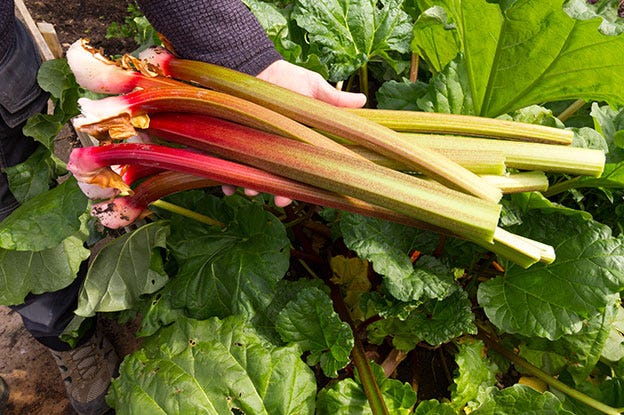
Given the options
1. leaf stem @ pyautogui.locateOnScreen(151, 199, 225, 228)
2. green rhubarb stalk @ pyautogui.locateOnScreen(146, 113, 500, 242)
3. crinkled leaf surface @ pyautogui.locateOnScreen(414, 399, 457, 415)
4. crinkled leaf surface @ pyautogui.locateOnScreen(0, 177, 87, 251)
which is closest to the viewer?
green rhubarb stalk @ pyautogui.locateOnScreen(146, 113, 500, 242)

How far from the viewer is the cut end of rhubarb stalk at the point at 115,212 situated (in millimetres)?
1621

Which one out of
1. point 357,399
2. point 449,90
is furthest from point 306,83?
point 357,399

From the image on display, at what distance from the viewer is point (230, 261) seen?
1865 mm

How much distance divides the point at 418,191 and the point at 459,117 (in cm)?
33

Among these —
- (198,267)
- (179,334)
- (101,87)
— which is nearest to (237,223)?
(198,267)

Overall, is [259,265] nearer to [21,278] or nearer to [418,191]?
[418,191]

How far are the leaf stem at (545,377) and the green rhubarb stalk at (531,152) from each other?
761 millimetres

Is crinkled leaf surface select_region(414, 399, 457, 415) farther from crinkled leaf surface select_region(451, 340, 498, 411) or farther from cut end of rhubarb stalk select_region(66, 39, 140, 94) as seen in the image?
cut end of rhubarb stalk select_region(66, 39, 140, 94)

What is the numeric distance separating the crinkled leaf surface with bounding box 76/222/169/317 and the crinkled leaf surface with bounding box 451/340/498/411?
1.04m

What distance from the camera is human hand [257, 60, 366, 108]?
5.42ft

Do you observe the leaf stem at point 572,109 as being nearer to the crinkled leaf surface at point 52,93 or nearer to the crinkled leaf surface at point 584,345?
the crinkled leaf surface at point 584,345

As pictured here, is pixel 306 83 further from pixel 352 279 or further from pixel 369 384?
pixel 369 384

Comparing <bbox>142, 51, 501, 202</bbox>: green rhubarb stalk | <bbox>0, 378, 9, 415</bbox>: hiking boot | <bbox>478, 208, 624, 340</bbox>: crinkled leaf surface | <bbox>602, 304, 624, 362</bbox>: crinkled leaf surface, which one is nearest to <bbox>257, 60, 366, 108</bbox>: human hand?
<bbox>142, 51, 501, 202</bbox>: green rhubarb stalk

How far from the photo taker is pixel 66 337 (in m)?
2.21
